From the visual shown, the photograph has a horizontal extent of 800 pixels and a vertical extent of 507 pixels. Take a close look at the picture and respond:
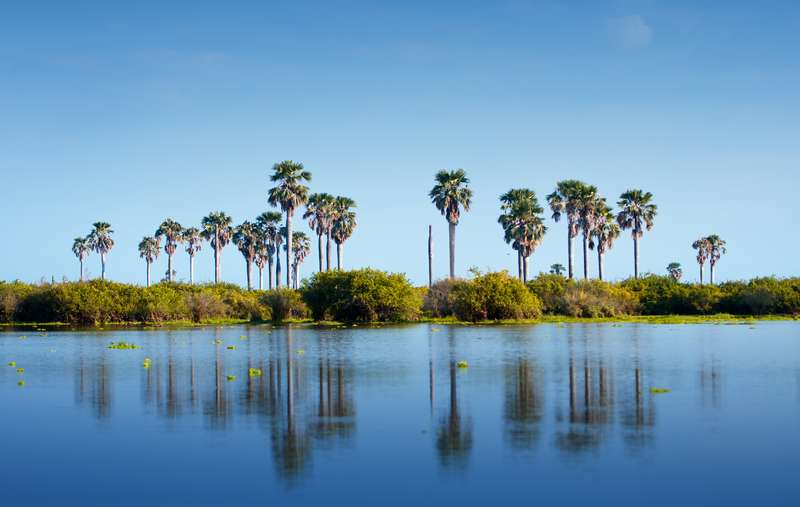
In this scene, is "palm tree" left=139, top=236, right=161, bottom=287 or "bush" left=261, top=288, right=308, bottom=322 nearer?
"bush" left=261, top=288, right=308, bottom=322

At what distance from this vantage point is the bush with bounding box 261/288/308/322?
87.9 meters

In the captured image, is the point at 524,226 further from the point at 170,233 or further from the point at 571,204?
the point at 170,233

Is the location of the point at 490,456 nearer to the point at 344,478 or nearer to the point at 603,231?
the point at 344,478

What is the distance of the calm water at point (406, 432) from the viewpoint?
13.7 meters

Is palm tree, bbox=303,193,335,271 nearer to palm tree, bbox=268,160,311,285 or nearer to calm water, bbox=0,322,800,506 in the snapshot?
palm tree, bbox=268,160,311,285

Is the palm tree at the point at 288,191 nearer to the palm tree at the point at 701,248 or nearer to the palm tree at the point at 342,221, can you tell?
the palm tree at the point at 342,221

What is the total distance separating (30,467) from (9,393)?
39.4ft

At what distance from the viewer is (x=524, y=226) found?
315 ft

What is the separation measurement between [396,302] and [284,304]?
14377mm

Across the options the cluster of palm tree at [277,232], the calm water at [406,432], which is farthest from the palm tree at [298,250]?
the calm water at [406,432]

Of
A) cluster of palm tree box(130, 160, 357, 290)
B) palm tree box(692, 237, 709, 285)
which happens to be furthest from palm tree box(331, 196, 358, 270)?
palm tree box(692, 237, 709, 285)

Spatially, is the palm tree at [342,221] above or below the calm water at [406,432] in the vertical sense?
above

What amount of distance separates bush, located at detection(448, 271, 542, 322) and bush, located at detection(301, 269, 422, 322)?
531cm

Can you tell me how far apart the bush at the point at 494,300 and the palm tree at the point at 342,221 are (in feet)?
92.6
